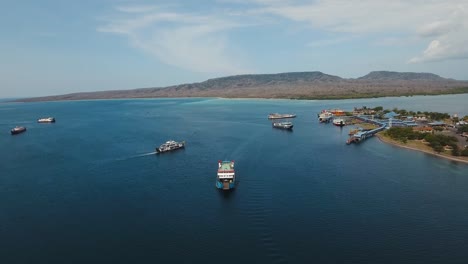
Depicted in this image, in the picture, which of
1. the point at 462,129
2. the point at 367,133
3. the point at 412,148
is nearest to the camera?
the point at 412,148

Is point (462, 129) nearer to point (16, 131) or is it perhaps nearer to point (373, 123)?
point (373, 123)

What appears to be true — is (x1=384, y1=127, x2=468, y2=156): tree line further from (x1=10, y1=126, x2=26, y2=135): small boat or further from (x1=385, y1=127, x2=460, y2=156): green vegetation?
(x1=10, y1=126, x2=26, y2=135): small boat

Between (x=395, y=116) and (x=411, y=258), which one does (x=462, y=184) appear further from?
(x=395, y=116)

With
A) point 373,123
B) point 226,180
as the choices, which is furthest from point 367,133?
point 226,180

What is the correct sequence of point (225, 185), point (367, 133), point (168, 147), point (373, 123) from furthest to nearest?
point (373, 123) < point (367, 133) < point (168, 147) < point (225, 185)

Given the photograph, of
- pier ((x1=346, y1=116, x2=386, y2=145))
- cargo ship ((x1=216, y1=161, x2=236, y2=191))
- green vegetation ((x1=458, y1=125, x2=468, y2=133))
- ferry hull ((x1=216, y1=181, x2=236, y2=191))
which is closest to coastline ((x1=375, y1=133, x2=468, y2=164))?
pier ((x1=346, y1=116, x2=386, y2=145))

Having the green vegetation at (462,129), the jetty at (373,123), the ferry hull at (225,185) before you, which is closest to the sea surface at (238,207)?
the ferry hull at (225,185)

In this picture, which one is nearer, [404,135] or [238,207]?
[238,207]

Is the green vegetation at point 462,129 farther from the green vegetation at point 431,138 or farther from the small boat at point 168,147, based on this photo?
the small boat at point 168,147

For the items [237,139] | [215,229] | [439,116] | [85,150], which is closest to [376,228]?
[215,229]
